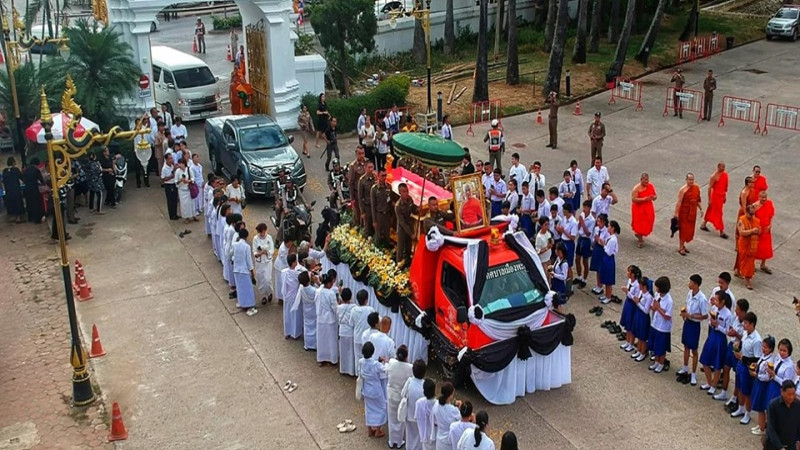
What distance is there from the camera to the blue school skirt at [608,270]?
15258mm

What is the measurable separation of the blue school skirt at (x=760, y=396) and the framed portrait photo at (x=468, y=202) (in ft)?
14.5

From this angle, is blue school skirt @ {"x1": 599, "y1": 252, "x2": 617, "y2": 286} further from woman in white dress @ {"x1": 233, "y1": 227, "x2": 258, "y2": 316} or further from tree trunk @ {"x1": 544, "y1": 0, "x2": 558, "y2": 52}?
tree trunk @ {"x1": 544, "y1": 0, "x2": 558, "y2": 52}

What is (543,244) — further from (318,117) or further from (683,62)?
(683,62)

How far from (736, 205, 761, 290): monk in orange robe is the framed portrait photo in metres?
5.38

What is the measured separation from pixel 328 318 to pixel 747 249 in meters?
7.81

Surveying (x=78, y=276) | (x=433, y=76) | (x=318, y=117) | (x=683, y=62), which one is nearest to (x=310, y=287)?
(x=78, y=276)

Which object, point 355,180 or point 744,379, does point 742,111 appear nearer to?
point 355,180

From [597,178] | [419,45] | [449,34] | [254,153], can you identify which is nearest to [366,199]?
[597,178]

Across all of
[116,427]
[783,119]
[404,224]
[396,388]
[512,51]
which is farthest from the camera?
[512,51]

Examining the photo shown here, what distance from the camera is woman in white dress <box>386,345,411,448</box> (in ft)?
37.0

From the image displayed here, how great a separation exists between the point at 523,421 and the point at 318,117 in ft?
45.8

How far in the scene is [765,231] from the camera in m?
16.2

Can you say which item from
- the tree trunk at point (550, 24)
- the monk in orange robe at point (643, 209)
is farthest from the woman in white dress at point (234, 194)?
the tree trunk at point (550, 24)

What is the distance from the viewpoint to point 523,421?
39.5 ft
